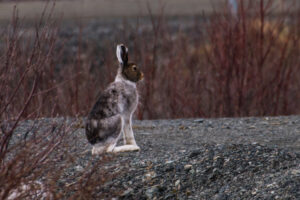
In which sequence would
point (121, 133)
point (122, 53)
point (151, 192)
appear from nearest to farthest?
point (151, 192) < point (122, 53) < point (121, 133)

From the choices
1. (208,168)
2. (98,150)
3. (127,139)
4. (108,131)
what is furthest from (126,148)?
(208,168)

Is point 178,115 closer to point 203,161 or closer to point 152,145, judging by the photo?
point 152,145

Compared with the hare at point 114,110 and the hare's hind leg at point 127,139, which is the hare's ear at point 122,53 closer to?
the hare at point 114,110

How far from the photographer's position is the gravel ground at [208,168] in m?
4.96

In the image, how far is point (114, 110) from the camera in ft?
17.6

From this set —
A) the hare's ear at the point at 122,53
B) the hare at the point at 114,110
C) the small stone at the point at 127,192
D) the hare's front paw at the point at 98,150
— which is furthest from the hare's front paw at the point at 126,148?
the hare's ear at the point at 122,53

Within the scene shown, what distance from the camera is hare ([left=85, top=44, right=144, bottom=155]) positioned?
209 inches

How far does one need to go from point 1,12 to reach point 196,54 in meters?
19.2

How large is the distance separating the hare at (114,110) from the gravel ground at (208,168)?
0.21 meters

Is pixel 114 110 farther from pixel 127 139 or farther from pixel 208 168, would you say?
pixel 208 168

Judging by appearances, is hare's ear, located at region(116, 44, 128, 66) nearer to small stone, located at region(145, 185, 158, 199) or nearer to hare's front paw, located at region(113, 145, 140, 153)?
hare's front paw, located at region(113, 145, 140, 153)

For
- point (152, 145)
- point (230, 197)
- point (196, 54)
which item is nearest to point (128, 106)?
point (152, 145)

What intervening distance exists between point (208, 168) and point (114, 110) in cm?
95

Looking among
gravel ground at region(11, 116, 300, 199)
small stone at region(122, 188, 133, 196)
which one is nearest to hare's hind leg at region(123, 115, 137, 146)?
gravel ground at region(11, 116, 300, 199)
